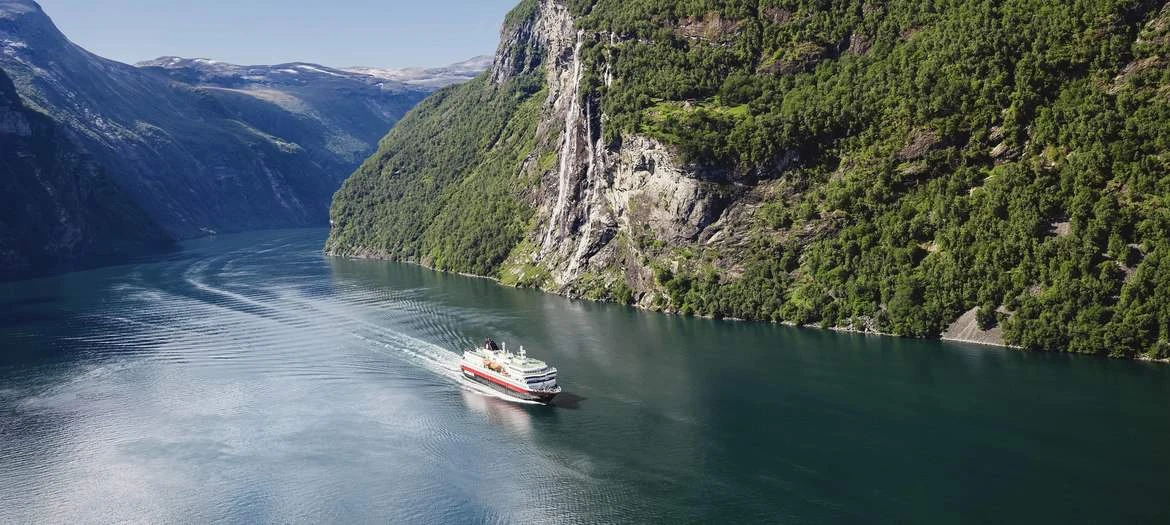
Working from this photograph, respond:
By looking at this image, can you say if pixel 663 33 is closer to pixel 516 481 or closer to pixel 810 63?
pixel 810 63

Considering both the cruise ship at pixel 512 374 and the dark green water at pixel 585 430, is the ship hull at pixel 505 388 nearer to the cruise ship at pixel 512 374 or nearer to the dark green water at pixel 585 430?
the cruise ship at pixel 512 374

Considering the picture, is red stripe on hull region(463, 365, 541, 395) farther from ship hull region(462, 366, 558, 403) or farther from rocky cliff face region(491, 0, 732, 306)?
rocky cliff face region(491, 0, 732, 306)

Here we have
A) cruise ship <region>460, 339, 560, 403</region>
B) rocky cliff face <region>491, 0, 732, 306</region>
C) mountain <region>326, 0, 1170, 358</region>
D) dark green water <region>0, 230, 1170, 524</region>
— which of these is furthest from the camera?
rocky cliff face <region>491, 0, 732, 306</region>

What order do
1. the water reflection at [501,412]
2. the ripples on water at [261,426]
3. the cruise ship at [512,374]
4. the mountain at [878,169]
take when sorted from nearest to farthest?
1. the ripples on water at [261,426]
2. the water reflection at [501,412]
3. the cruise ship at [512,374]
4. the mountain at [878,169]

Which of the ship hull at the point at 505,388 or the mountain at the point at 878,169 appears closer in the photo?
the ship hull at the point at 505,388

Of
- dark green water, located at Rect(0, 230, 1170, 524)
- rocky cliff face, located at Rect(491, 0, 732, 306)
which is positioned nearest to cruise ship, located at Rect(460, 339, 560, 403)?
dark green water, located at Rect(0, 230, 1170, 524)

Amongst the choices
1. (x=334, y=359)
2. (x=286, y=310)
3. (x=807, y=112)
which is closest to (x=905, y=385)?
(x=807, y=112)

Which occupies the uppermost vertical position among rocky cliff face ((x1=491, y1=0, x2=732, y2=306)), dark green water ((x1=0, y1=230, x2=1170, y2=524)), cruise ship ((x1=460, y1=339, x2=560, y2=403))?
rocky cliff face ((x1=491, y1=0, x2=732, y2=306))

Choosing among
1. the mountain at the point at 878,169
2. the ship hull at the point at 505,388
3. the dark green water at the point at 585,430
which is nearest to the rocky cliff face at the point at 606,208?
the mountain at the point at 878,169
